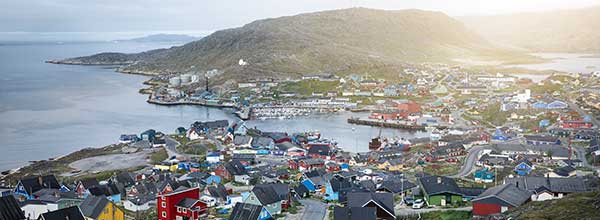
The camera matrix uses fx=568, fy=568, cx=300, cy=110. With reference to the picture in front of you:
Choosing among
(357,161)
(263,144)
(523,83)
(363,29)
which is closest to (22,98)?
(263,144)

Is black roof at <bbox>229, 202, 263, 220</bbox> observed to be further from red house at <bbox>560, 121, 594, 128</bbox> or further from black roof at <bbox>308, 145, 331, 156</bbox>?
red house at <bbox>560, 121, 594, 128</bbox>

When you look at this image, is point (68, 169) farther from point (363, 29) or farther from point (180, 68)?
point (363, 29)

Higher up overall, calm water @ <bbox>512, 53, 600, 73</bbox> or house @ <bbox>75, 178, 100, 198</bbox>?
calm water @ <bbox>512, 53, 600, 73</bbox>

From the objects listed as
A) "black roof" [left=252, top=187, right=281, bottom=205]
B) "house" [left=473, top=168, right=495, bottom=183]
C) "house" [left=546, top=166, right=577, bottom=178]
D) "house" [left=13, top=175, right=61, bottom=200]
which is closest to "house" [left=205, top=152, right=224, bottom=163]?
"house" [left=13, top=175, right=61, bottom=200]

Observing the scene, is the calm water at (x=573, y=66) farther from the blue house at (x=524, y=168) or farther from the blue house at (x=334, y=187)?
the blue house at (x=334, y=187)

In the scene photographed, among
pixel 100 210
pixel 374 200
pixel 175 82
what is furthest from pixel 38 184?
pixel 175 82

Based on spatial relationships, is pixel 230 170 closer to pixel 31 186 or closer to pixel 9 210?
pixel 31 186

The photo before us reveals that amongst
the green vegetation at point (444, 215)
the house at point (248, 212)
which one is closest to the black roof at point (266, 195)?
the house at point (248, 212)
